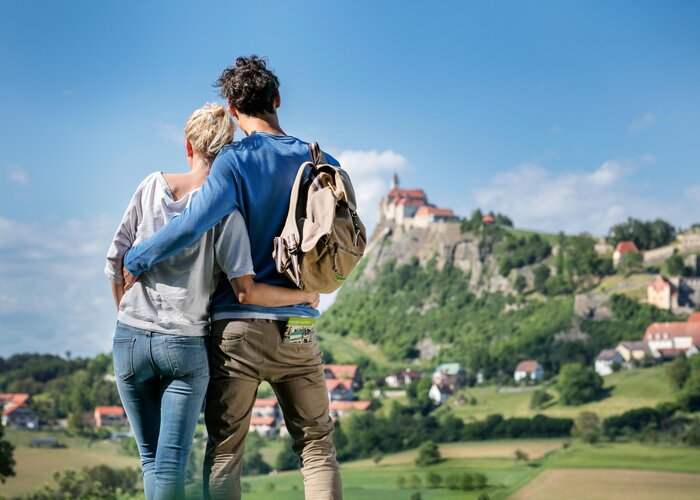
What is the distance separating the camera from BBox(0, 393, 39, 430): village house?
65631 mm

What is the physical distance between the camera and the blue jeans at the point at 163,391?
208 cm

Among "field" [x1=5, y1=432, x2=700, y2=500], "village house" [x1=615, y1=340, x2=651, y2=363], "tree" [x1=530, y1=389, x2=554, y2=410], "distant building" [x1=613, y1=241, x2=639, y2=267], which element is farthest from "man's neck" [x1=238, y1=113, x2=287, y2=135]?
"distant building" [x1=613, y1=241, x2=639, y2=267]

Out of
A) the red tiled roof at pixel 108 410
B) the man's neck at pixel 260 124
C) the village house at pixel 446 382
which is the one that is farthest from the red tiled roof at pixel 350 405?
the man's neck at pixel 260 124

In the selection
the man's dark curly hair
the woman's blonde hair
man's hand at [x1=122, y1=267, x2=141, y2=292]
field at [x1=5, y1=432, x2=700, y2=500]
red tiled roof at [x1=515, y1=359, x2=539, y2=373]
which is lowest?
field at [x1=5, y1=432, x2=700, y2=500]

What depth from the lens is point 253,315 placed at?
7.06 feet

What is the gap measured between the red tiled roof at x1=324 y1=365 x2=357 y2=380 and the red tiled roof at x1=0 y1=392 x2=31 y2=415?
2383cm

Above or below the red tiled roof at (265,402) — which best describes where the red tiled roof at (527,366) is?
above

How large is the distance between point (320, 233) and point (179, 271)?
33cm

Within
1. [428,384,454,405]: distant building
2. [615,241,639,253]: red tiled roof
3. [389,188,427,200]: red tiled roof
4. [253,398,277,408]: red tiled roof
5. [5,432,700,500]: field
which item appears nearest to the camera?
[5,432,700,500]: field

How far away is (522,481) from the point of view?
149 feet

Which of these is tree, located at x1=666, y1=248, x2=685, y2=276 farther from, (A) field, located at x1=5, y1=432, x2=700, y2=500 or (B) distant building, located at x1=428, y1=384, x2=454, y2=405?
(A) field, located at x1=5, y1=432, x2=700, y2=500

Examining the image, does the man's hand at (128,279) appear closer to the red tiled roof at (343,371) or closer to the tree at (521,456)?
the tree at (521,456)

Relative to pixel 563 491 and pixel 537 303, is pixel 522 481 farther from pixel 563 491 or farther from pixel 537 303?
pixel 537 303

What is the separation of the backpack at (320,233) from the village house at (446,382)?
73283 mm
